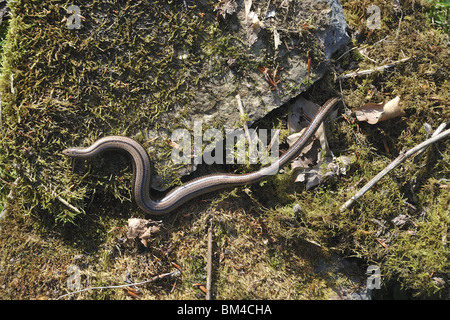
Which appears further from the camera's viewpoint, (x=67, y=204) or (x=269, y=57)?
(x=269, y=57)

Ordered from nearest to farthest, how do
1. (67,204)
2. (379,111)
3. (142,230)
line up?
(67,204) → (142,230) → (379,111)

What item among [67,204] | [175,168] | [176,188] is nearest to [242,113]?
[175,168]

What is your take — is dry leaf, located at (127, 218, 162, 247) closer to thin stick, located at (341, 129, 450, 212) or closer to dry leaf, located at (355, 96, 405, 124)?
thin stick, located at (341, 129, 450, 212)

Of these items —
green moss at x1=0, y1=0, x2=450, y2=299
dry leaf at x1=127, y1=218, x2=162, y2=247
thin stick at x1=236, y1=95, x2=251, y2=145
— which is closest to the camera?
green moss at x1=0, y1=0, x2=450, y2=299

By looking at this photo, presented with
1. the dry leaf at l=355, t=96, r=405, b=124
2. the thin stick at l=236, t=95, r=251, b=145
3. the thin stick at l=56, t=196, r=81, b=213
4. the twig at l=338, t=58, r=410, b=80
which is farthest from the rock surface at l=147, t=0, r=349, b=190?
the thin stick at l=56, t=196, r=81, b=213

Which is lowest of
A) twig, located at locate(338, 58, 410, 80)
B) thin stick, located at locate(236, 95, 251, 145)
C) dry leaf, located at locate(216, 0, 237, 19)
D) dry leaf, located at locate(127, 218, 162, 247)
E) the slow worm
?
dry leaf, located at locate(127, 218, 162, 247)

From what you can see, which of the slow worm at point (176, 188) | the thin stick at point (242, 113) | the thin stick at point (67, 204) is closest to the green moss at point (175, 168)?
the thin stick at point (67, 204)

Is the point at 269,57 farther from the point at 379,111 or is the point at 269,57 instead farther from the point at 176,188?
the point at 176,188
